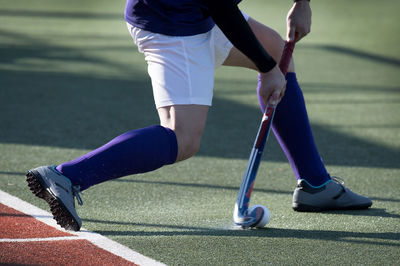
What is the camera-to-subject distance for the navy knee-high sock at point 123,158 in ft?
10.1

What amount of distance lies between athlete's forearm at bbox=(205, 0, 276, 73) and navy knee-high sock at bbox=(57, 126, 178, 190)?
464 mm

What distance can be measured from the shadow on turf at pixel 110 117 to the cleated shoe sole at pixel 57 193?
219cm

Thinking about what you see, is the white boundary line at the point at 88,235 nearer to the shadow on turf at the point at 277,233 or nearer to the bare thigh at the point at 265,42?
the shadow on turf at the point at 277,233

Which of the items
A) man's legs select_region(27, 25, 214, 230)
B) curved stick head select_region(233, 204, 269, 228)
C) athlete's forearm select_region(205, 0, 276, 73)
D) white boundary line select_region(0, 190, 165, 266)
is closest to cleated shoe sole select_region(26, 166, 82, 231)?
man's legs select_region(27, 25, 214, 230)

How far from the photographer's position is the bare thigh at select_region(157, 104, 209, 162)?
126 inches

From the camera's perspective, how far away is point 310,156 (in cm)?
376

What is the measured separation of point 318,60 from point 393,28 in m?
4.45

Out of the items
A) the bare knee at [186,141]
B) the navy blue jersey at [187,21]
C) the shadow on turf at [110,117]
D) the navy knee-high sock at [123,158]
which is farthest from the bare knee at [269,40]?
the shadow on turf at [110,117]

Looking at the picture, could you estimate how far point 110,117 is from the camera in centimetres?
633

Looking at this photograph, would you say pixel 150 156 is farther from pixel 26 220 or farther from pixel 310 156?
pixel 310 156

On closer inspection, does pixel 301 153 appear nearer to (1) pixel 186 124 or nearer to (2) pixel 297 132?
(2) pixel 297 132

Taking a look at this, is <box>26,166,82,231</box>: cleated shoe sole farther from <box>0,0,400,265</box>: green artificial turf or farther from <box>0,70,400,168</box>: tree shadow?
<box>0,70,400,168</box>: tree shadow

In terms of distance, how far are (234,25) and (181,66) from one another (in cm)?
32

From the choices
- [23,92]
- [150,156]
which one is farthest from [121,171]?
[23,92]
